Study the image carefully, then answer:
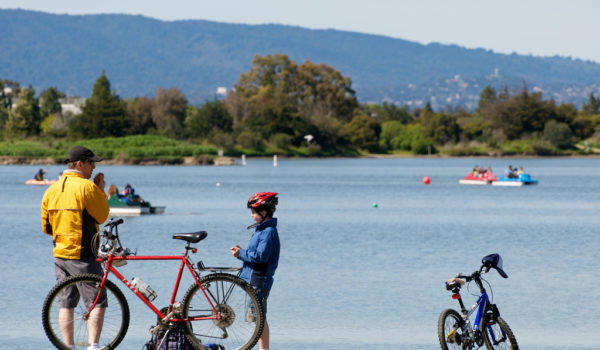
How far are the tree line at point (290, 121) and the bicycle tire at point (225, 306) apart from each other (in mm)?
122915

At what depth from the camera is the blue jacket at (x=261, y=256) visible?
9.54 metres

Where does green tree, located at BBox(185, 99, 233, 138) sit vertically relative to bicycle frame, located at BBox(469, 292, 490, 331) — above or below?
above

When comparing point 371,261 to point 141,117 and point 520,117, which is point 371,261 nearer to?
point 141,117

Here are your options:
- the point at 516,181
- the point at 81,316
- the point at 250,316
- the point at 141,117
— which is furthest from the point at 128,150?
the point at 250,316

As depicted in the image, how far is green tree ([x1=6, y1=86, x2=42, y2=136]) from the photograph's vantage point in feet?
436

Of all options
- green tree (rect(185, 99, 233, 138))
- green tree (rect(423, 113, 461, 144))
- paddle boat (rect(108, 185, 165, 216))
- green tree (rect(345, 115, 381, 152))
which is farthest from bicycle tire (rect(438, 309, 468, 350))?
green tree (rect(423, 113, 461, 144))

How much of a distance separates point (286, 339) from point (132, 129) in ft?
412

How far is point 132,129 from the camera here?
137125 mm

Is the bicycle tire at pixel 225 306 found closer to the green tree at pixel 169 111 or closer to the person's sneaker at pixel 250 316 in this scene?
the person's sneaker at pixel 250 316

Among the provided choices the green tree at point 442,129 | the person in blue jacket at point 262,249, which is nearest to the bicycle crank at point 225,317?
the person in blue jacket at point 262,249

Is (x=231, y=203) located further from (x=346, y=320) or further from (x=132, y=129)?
(x=132, y=129)

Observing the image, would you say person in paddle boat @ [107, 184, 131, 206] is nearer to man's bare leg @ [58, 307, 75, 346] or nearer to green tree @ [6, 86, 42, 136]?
man's bare leg @ [58, 307, 75, 346]

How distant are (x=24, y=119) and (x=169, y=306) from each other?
130 m

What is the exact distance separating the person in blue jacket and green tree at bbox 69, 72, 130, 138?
123 meters
